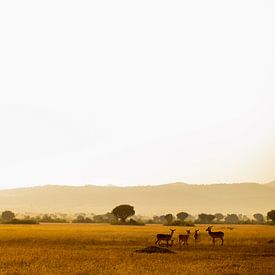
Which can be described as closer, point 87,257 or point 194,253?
point 87,257

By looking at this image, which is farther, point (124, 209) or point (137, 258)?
point (124, 209)

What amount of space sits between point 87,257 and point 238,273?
10.0 metres

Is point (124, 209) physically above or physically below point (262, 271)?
above

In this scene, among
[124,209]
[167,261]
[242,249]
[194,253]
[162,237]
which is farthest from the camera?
[124,209]

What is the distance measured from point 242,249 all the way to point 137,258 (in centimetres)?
1174

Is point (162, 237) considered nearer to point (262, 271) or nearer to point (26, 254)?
point (26, 254)

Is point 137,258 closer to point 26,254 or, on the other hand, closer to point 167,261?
point 167,261

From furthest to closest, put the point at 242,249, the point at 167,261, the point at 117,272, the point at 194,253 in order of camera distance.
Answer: the point at 242,249, the point at 194,253, the point at 167,261, the point at 117,272

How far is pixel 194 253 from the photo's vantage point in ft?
132

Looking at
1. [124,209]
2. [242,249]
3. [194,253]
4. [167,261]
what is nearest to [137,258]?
[167,261]

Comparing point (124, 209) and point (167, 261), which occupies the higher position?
point (124, 209)

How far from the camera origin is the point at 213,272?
28.7 meters

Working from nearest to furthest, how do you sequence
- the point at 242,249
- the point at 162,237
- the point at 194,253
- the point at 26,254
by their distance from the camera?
the point at 26,254 → the point at 194,253 → the point at 242,249 → the point at 162,237

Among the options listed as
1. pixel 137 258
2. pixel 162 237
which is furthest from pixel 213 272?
pixel 162 237
